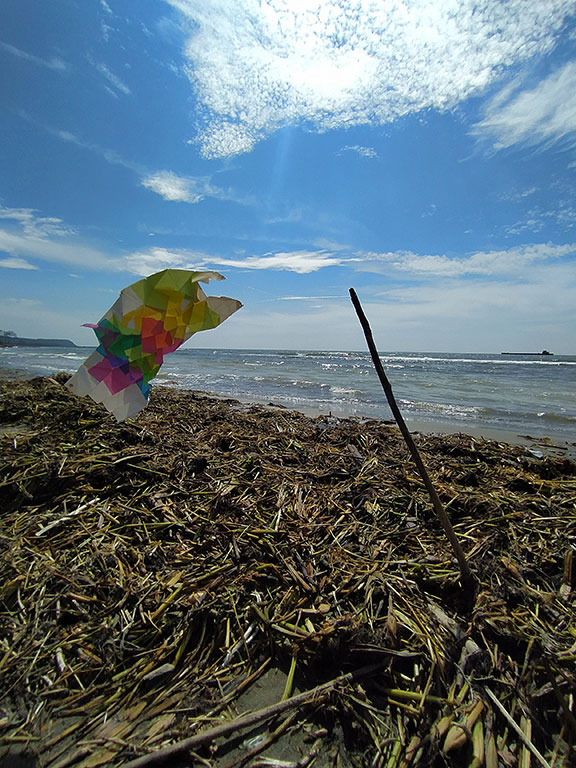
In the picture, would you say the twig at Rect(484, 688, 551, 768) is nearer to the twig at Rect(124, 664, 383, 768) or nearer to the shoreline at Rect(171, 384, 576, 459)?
the twig at Rect(124, 664, 383, 768)

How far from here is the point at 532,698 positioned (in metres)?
1.41

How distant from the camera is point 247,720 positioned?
52.8 inches

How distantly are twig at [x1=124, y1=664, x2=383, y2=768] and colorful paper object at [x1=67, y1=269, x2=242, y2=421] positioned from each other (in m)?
1.42

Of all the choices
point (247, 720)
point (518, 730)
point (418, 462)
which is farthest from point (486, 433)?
point (247, 720)

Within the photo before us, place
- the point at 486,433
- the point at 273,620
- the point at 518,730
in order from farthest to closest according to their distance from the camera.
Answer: the point at 486,433 → the point at 273,620 → the point at 518,730

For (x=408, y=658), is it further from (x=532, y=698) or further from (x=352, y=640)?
(x=532, y=698)

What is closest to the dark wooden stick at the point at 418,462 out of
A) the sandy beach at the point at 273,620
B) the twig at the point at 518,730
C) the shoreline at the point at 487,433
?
the sandy beach at the point at 273,620

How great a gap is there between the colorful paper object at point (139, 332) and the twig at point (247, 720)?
1.42 metres

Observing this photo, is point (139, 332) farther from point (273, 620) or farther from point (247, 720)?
point (247, 720)

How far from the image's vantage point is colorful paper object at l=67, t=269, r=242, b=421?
1914mm

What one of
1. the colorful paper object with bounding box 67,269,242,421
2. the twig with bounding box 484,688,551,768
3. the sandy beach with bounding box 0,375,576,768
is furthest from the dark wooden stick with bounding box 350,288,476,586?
the colorful paper object with bounding box 67,269,242,421

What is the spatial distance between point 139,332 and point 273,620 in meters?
1.71

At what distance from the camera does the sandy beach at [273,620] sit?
1314 millimetres

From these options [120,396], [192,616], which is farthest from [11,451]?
[192,616]
